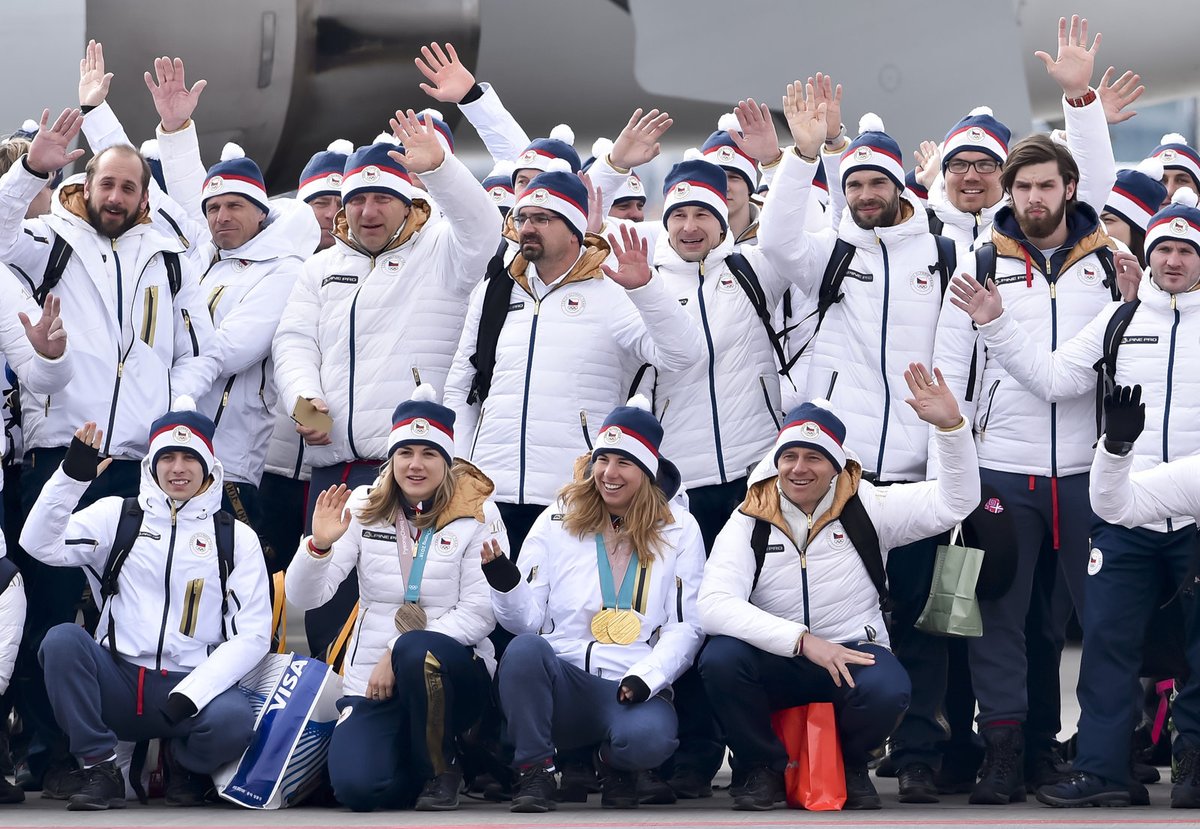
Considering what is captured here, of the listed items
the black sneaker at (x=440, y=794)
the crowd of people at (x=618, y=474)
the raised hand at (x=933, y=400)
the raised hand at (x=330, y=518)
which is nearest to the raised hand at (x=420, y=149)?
the crowd of people at (x=618, y=474)

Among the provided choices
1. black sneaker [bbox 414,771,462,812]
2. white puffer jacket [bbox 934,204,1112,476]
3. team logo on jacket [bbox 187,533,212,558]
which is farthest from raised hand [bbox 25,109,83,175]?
white puffer jacket [bbox 934,204,1112,476]

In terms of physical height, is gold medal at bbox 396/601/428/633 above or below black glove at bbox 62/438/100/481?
below

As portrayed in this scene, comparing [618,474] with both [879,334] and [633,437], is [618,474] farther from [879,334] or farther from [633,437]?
[879,334]

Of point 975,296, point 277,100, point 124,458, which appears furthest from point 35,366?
point 277,100

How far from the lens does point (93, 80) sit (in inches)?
295

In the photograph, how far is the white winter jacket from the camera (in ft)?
21.2

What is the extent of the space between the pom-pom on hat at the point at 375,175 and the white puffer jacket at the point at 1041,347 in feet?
7.29

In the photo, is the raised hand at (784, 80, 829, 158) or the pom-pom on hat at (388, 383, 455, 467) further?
the raised hand at (784, 80, 829, 158)

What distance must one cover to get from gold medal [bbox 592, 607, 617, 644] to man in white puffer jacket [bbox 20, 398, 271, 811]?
1.19 metres

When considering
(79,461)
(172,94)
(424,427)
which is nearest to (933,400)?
(424,427)

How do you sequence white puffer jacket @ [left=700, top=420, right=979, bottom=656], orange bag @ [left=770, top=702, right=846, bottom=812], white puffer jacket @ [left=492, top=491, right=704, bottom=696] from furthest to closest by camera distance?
1. white puffer jacket @ [left=492, top=491, right=704, bottom=696]
2. white puffer jacket @ [left=700, top=420, right=979, bottom=656]
3. orange bag @ [left=770, top=702, right=846, bottom=812]

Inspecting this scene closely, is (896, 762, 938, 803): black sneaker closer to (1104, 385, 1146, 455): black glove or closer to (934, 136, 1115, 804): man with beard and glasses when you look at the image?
(934, 136, 1115, 804): man with beard and glasses

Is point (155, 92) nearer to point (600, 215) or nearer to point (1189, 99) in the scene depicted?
point (600, 215)

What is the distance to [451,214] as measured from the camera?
660 cm
